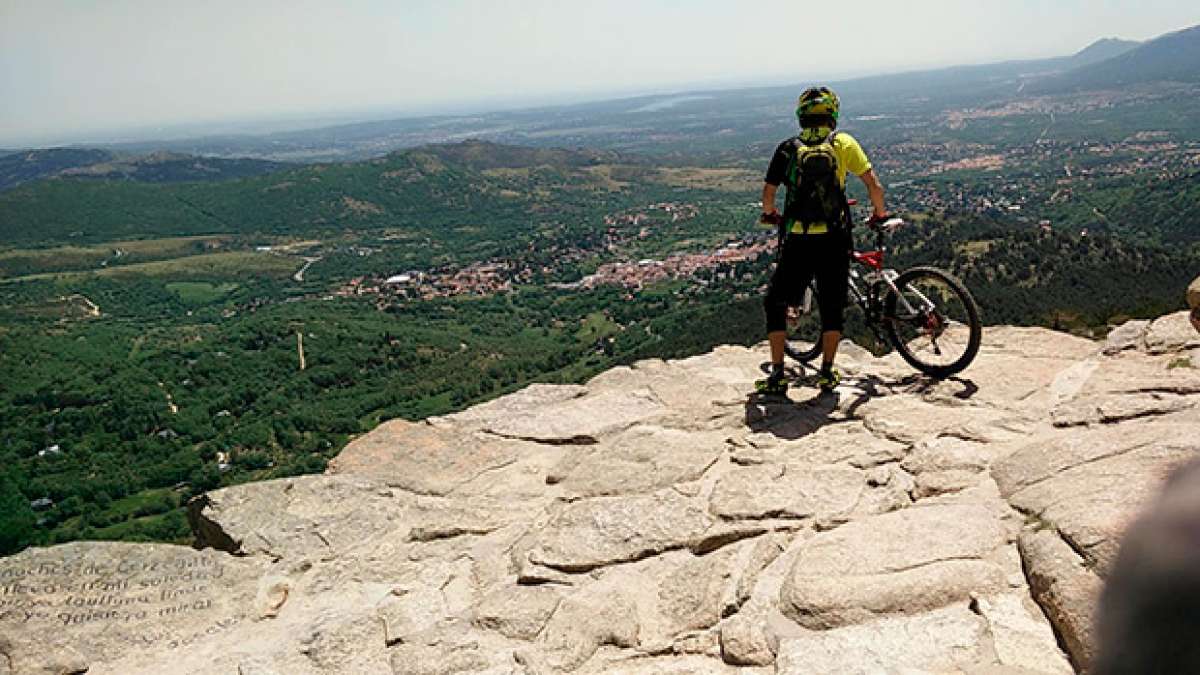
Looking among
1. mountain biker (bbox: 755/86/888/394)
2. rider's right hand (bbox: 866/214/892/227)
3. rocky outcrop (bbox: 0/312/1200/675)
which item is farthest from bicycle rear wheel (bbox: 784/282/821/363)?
rider's right hand (bbox: 866/214/892/227)

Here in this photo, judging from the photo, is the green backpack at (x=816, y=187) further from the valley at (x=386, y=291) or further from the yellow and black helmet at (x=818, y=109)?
the valley at (x=386, y=291)

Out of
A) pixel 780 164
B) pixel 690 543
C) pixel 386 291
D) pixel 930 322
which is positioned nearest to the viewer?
pixel 690 543

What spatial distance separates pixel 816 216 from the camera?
22.5 feet

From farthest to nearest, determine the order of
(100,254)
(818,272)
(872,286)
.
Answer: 1. (100,254)
2. (872,286)
3. (818,272)

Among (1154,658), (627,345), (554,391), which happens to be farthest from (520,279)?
(1154,658)

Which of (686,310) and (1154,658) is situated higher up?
(1154,658)

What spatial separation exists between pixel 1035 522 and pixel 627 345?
2851 inches

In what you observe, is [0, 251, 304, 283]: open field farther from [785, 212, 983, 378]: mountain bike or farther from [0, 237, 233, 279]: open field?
[785, 212, 983, 378]: mountain bike

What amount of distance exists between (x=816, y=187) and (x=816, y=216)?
11.3 inches

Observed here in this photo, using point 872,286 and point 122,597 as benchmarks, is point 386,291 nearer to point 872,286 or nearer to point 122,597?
point 872,286

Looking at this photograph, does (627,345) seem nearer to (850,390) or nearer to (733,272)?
(733,272)

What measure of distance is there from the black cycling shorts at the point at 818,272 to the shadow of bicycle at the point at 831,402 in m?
0.70

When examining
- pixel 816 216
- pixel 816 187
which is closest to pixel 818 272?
pixel 816 216

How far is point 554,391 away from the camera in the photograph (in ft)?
30.7
